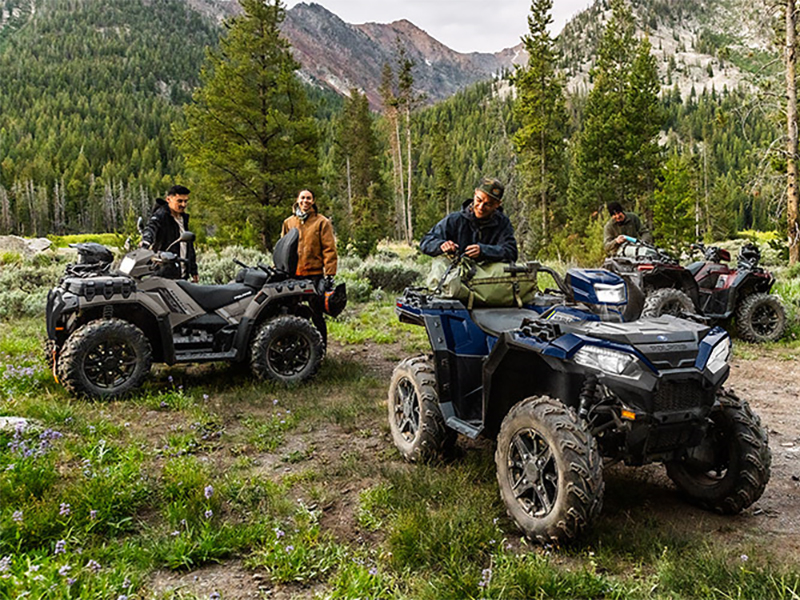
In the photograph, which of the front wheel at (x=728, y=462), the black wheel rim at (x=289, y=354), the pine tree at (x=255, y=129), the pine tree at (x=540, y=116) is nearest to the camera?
the front wheel at (x=728, y=462)

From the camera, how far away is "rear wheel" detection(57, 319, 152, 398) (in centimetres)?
546

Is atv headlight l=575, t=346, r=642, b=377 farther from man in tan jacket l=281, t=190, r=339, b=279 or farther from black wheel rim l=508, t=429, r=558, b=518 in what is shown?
man in tan jacket l=281, t=190, r=339, b=279

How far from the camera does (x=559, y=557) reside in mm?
2924

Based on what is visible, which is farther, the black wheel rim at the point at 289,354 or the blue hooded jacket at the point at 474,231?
the black wheel rim at the point at 289,354

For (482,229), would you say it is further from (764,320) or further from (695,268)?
(764,320)

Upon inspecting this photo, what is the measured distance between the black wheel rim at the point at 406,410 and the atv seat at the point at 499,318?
0.73 meters

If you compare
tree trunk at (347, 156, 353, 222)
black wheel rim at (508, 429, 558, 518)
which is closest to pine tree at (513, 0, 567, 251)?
tree trunk at (347, 156, 353, 222)

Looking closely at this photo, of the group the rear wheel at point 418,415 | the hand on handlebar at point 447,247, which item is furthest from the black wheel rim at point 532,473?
the hand on handlebar at point 447,247

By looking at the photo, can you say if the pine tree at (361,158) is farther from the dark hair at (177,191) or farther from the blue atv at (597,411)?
the blue atv at (597,411)

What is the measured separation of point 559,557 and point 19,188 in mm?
110382

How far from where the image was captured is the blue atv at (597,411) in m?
2.86

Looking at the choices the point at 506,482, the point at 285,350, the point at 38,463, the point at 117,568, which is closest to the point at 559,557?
the point at 506,482

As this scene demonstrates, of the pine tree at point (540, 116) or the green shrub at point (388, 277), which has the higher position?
the pine tree at point (540, 116)

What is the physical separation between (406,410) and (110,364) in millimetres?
3139
